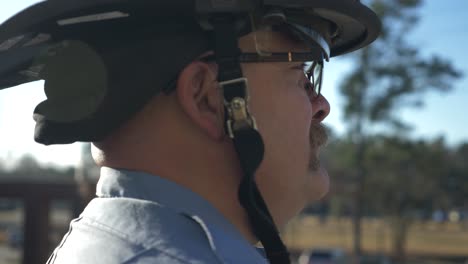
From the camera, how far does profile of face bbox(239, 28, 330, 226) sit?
1.31 meters

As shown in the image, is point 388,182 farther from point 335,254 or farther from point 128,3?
point 128,3

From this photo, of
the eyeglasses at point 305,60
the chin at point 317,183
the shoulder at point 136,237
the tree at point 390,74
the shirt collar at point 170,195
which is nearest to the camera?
the shoulder at point 136,237

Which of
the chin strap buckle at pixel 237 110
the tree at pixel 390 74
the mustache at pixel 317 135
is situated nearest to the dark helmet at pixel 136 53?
the chin strap buckle at pixel 237 110

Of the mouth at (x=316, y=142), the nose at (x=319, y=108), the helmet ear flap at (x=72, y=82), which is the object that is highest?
the helmet ear flap at (x=72, y=82)

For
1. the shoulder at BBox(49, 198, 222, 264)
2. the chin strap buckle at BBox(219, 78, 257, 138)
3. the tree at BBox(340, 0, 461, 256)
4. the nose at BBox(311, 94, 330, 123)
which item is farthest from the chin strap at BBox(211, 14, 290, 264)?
the tree at BBox(340, 0, 461, 256)

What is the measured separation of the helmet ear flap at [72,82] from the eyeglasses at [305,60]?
0.21 metres

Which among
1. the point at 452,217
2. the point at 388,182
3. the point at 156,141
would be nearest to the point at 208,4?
the point at 156,141

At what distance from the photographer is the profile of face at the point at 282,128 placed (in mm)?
1307

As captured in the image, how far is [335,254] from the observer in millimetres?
21578

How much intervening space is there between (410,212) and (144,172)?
26.0m

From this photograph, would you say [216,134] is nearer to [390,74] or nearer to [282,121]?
[282,121]

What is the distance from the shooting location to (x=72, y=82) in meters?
1.28

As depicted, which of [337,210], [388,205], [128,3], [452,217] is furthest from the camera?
[452,217]

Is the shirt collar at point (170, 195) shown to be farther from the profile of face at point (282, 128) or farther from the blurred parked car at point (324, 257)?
the blurred parked car at point (324, 257)
